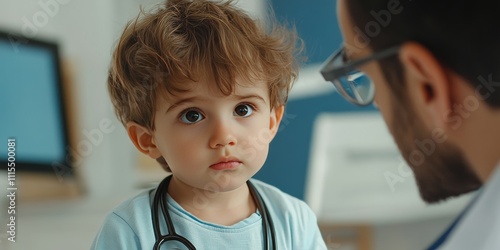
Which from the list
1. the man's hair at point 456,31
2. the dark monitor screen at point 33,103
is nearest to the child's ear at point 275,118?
the man's hair at point 456,31

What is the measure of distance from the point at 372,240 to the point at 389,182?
0.89ft

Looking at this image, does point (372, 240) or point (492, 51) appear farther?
point (372, 240)

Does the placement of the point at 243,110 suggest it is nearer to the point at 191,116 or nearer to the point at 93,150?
the point at 191,116

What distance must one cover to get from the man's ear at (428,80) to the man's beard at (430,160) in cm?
3

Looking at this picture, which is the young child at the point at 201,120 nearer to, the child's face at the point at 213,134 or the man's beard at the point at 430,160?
the child's face at the point at 213,134

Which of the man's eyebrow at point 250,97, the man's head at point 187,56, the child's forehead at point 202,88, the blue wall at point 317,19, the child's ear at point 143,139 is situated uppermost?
the blue wall at point 317,19

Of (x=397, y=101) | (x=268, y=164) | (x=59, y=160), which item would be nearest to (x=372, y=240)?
(x=268, y=164)

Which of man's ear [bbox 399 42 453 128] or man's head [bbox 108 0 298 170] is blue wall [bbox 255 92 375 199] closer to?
man's head [bbox 108 0 298 170]

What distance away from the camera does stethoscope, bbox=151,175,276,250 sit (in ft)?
2.80

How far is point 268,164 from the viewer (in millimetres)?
2596

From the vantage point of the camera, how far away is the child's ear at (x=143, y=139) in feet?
3.11

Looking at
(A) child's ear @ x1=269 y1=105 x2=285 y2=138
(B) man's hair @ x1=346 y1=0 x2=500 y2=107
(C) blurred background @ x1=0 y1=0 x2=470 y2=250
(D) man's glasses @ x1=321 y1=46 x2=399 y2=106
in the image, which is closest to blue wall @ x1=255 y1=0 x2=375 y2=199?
(C) blurred background @ x1=0 y1=0 x2=470 y2=250

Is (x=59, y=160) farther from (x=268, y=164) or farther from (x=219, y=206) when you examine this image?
(x=219, y=206)

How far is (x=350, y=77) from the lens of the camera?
2.37ft
